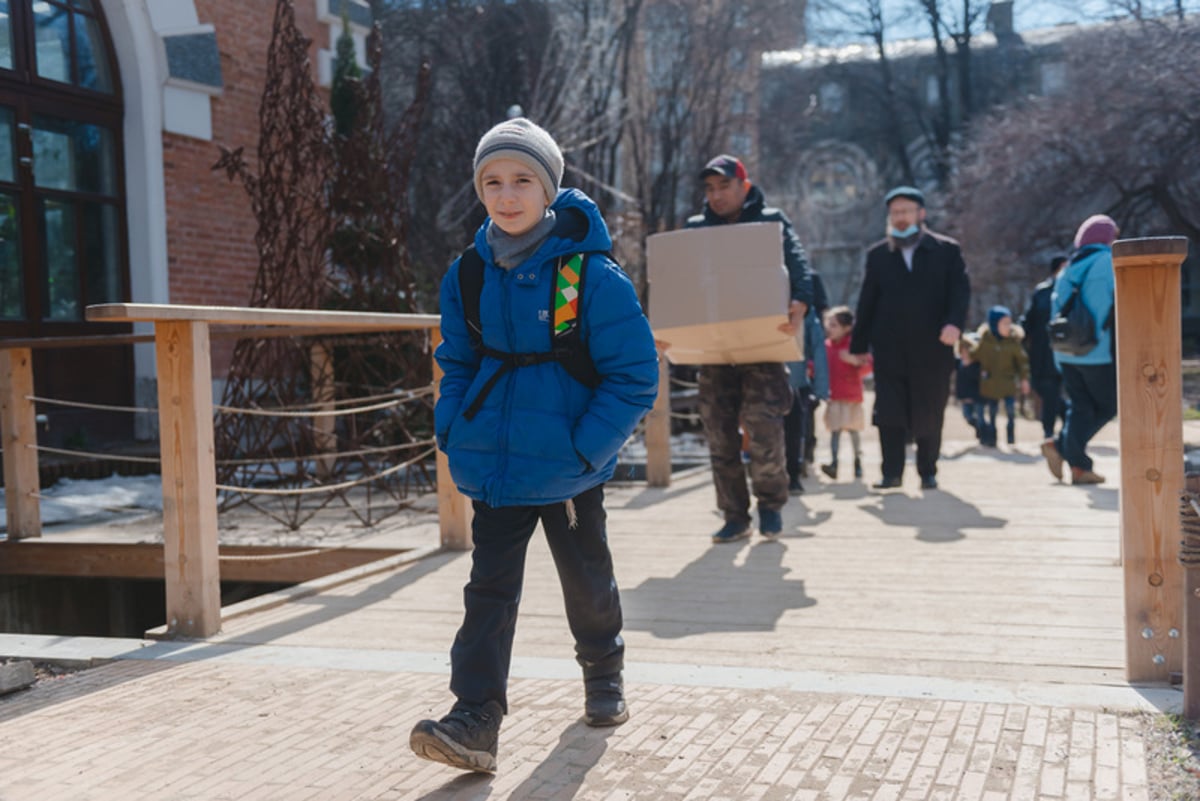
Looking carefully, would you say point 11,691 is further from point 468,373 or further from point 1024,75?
point 1024,75

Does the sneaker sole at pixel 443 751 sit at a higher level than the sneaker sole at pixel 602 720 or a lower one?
higher

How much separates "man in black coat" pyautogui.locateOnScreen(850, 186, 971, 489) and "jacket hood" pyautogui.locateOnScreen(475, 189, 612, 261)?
15.4 ft

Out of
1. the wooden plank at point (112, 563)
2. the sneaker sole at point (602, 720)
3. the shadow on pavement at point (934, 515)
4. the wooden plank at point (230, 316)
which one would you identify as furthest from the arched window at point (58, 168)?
the sneaker sole at point (602, 720)

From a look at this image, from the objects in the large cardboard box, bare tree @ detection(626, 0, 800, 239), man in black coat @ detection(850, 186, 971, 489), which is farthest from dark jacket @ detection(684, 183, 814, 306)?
bare tree @ detection(626, 0, 800, 239)

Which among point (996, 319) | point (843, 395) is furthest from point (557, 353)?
point (996, 319)

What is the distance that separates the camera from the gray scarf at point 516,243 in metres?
2.96

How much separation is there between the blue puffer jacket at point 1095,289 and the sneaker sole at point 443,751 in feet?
19.8

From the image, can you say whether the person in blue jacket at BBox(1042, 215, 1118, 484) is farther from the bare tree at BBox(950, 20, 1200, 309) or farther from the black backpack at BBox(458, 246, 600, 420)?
the bare tree at BBox(950, 20, 1200, 309)

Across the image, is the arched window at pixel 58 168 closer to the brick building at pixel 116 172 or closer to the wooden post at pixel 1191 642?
the brick building at pixel 116 172

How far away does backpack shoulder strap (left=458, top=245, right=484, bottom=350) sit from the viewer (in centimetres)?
299

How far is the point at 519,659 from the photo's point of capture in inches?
154

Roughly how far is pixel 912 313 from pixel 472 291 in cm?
494

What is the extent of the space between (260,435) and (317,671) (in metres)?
4.77

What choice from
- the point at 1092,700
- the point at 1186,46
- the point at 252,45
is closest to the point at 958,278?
the point at 1092,700
